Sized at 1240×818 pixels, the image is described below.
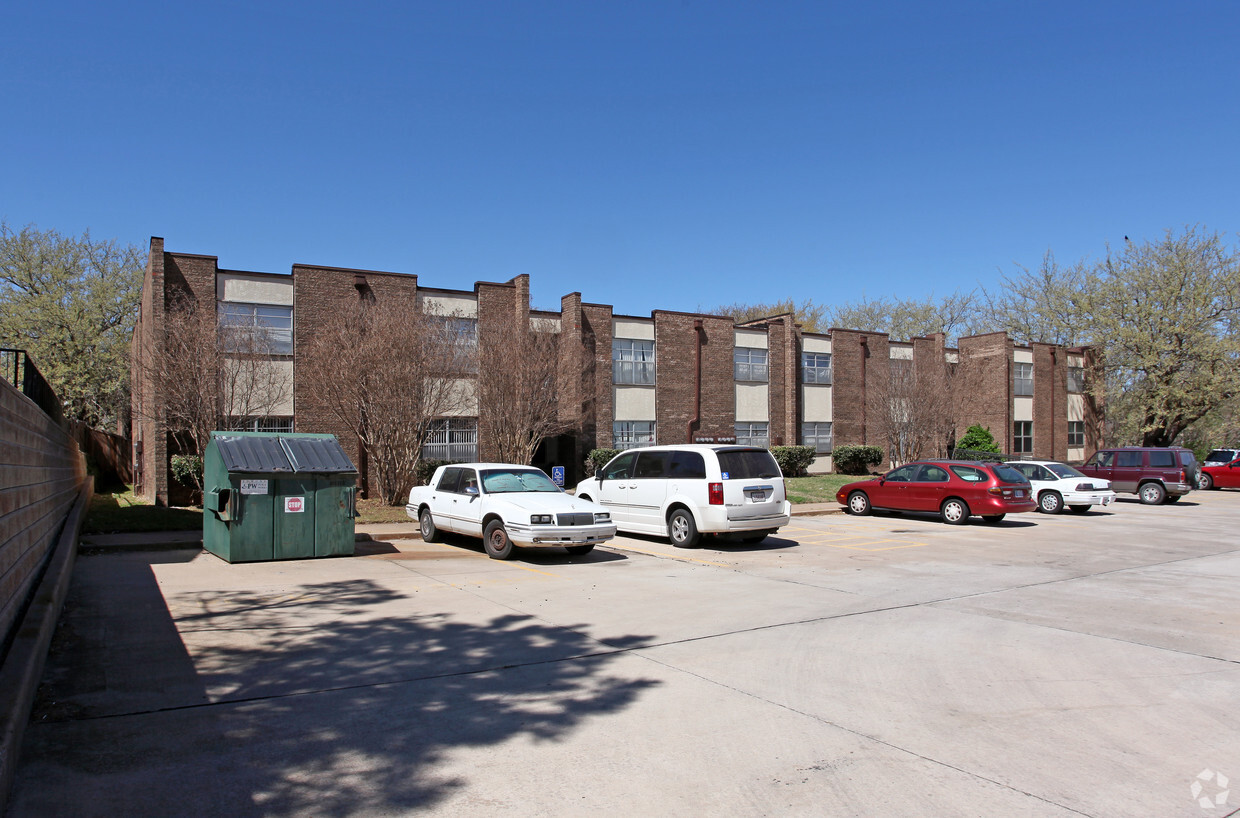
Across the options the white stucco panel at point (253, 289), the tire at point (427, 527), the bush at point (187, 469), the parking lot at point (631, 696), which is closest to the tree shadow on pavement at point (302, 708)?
the parking lot at point (631, 696)

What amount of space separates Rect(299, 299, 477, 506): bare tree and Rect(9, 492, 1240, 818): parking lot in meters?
9.47

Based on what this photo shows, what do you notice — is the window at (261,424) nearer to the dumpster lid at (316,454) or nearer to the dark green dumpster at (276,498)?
the dark green dumpster at (276,498)

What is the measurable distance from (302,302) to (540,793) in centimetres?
2408

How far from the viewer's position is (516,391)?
82.0 feet

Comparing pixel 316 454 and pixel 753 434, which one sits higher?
pixel 753 434

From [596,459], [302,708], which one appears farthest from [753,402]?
[302,708]

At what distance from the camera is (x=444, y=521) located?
47.9ft

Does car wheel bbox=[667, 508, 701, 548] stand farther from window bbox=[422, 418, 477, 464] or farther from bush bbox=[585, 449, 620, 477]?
bush bbox=[585, 449, 620, 477]

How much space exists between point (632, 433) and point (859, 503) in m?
13.2

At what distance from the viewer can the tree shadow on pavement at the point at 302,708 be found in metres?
4.26

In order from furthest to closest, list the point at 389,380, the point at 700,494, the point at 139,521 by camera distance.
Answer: the point at 389,380, the point at 139,521, the point at 700,494

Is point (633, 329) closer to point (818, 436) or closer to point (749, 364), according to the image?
point (749, 364)

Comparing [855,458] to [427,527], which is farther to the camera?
[855,458]

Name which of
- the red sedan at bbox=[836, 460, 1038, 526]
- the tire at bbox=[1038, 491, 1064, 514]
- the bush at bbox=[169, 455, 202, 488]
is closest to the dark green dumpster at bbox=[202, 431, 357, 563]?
the bush at bbox=[169, 455, 202, 488]
